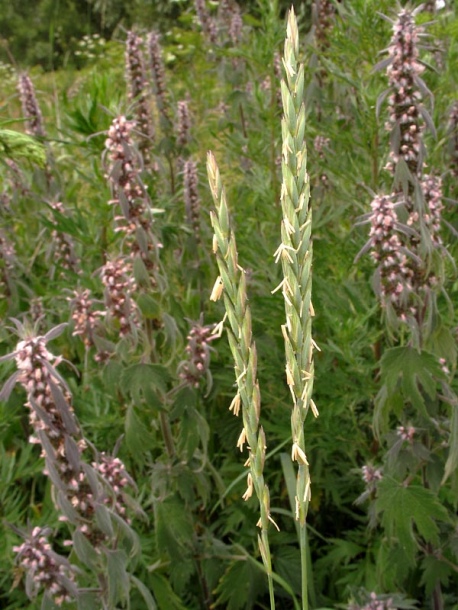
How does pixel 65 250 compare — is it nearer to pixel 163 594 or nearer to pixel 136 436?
pixel 136 436

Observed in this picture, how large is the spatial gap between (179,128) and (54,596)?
2662mm

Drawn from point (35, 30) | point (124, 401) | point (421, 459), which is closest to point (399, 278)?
point (421, 459)

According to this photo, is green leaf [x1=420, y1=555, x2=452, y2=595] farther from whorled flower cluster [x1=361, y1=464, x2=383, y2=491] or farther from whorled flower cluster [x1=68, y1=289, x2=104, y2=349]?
whorled flower cluster [x1=68, y1=289, x2=104, y2=349]

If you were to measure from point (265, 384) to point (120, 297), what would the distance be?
941mm

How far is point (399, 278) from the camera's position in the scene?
2.02 meters

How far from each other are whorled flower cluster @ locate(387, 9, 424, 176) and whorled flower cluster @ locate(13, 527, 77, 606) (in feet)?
4.68

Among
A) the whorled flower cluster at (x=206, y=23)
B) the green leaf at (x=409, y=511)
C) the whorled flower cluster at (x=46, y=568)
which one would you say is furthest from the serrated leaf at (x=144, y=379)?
the whorled flower cluster at (x=206, y=23)

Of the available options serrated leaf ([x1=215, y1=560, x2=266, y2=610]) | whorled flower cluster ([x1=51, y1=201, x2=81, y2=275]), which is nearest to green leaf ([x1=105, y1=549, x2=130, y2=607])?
serrated leaf ([x1=215, y1=560, x2=266, y2=610])

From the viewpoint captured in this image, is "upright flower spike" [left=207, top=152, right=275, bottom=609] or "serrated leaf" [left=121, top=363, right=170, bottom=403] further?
"serrated leaf" [left=121, top=363, right=170, bottom=403]

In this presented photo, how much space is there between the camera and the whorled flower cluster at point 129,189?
215 cm

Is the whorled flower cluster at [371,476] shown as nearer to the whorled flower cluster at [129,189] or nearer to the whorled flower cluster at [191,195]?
the whorled flower cluster at [129,189]

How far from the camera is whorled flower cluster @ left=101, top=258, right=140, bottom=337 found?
7.32 ft

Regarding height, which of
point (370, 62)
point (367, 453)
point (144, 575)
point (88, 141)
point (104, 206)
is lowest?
point (144, 575)

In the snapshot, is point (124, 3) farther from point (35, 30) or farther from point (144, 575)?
point (144, 575)
